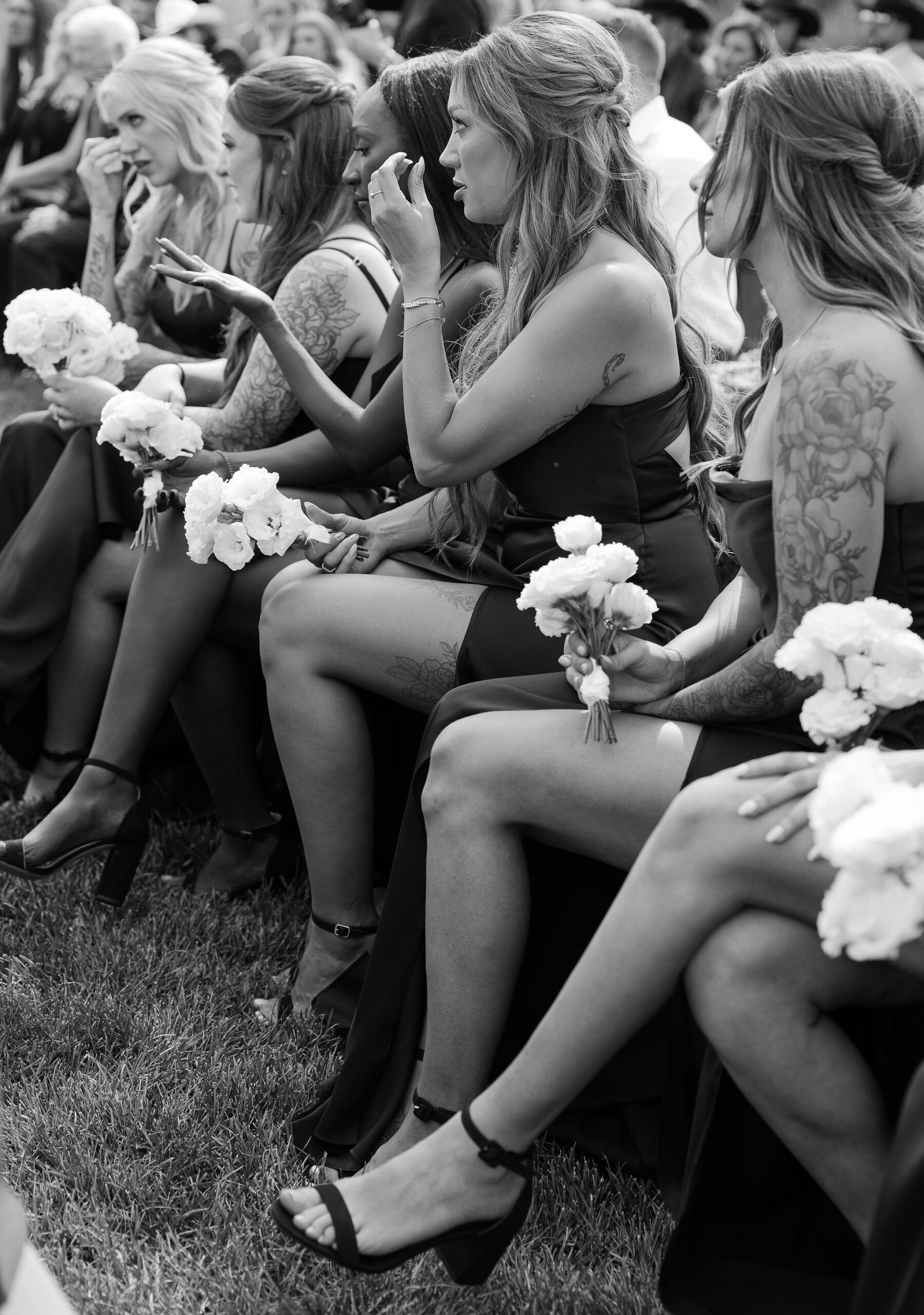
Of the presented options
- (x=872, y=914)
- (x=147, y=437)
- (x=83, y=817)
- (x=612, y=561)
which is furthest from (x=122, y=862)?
(x=872, y=914)

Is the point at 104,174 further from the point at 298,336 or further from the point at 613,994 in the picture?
the point at 613,994

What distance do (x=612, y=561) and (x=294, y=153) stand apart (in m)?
2.12

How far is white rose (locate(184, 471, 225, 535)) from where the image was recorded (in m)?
3.03

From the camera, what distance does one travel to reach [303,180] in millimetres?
3807

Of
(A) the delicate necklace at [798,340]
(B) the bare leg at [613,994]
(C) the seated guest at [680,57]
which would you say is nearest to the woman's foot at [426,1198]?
(B) the bare leg at [613,994]

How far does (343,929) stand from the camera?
2.99 meters

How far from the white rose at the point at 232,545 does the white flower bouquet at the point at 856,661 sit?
4.83 feet

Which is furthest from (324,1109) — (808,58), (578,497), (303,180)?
(303,180)

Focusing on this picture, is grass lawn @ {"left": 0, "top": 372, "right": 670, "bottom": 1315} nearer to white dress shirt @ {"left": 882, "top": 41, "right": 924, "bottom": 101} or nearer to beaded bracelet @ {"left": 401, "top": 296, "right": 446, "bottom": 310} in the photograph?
beaded bracelet @ {"left": 401, "top": 296, "right": 446, "bottom": 310}

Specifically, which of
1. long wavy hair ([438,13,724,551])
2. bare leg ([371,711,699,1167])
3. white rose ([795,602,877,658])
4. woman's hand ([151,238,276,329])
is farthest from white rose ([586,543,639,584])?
woman's hand ([151,238,276,329])

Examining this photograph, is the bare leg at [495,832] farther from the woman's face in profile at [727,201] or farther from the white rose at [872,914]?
the woman's face in profile at [727,201]

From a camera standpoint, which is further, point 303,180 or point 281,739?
point 303,180

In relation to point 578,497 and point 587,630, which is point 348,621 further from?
point 587,630

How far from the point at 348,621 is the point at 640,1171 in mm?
1160
